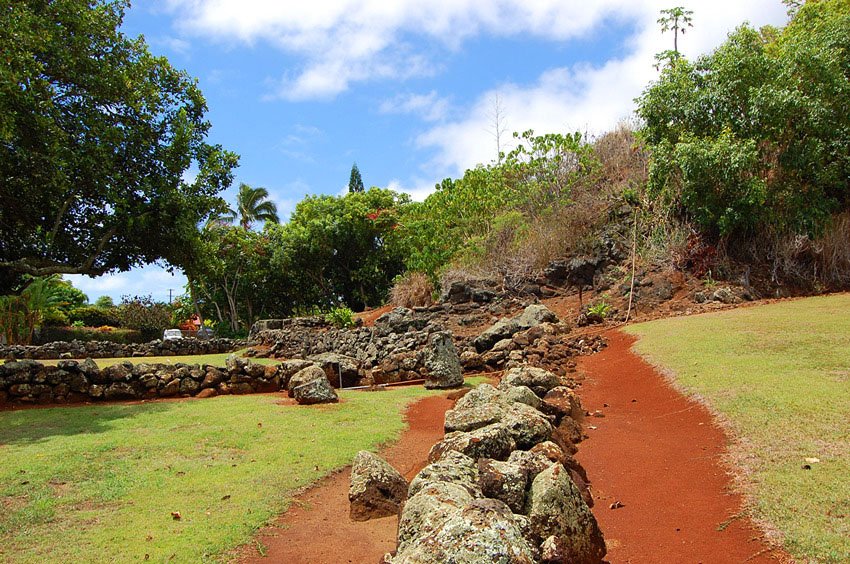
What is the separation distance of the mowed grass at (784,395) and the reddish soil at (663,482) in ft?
0.82

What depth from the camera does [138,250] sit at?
1370cm

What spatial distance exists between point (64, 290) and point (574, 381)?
38.0 m

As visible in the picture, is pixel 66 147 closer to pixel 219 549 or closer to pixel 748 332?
pixel 219 549

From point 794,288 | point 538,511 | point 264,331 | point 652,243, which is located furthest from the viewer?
point 264,331

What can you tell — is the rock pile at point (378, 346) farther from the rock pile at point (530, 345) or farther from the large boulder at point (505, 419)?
the large boulder at point (505, 419)

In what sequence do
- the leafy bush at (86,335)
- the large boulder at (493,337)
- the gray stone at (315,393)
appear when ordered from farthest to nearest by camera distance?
the leafy bush at (86,335)
the large boulder at (493,337)
the gray stone at (315,393)

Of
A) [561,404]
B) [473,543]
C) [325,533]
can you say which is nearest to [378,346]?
[561,404]

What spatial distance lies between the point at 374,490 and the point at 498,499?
4.99 feet

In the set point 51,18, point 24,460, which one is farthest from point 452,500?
point 51,18

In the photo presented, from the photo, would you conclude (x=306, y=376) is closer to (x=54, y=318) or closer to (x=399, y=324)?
(x=399, y=324)

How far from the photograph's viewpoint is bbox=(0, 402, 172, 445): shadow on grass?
8.67m

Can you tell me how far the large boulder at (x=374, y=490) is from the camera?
549cm

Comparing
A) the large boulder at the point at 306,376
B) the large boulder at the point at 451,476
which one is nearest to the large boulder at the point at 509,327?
the large boulder at the point at 306,376

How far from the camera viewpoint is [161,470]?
6.86 metres
